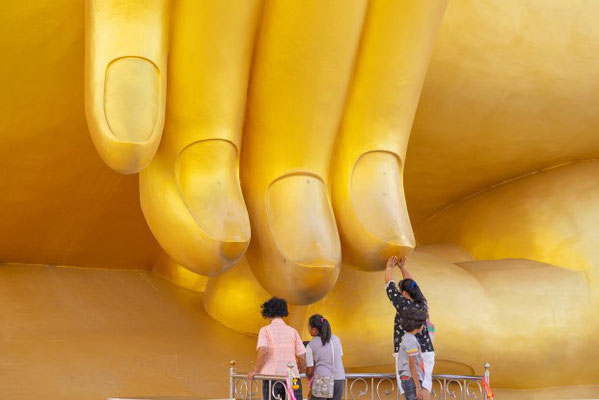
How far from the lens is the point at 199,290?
22.7 ft

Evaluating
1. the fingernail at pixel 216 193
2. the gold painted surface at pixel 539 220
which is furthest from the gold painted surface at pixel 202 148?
the gold painted surface at pixel 539 220

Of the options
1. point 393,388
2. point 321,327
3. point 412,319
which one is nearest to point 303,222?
point 321,327

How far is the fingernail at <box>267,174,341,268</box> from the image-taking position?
489cm

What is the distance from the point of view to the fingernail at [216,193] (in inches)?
185

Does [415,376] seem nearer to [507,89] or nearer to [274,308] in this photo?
[274,308]

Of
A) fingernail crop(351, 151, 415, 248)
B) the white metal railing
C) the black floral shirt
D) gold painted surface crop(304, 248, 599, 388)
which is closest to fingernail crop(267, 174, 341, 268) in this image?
fingernail crop(351, 151, 415, 248)

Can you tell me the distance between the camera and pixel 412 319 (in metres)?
4.63

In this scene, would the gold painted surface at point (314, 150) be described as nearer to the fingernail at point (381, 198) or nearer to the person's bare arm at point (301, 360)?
the fingernail at point (381, 198)

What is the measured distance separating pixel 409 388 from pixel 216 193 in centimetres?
127

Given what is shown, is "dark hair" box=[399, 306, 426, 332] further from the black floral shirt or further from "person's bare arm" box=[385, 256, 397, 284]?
"person's bare arm" box=[385, 256, 397, 284]

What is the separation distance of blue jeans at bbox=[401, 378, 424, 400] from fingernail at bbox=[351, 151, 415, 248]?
76 cm

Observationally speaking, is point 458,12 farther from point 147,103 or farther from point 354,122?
point 147,103

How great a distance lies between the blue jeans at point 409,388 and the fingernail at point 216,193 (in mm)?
968

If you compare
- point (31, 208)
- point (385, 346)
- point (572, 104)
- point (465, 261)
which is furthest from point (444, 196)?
point (31, 208)
